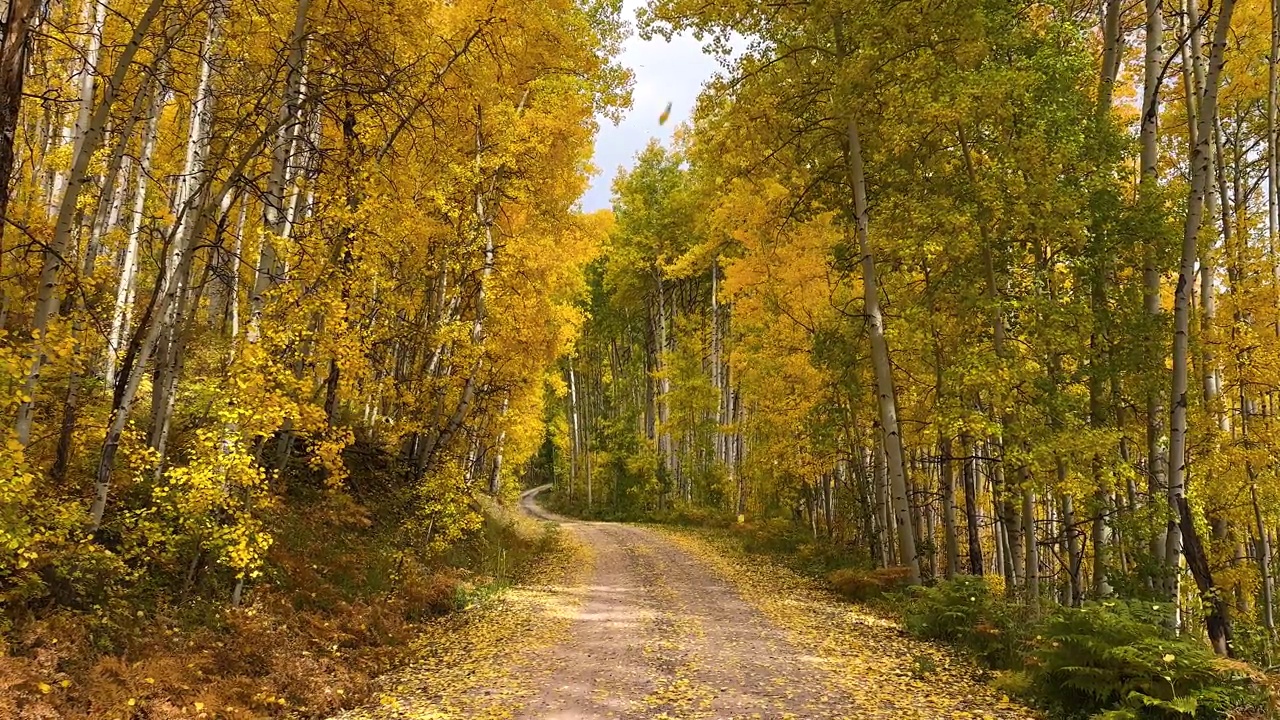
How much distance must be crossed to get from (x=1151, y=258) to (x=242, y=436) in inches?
391

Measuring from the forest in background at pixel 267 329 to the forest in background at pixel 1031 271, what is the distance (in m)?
4.16

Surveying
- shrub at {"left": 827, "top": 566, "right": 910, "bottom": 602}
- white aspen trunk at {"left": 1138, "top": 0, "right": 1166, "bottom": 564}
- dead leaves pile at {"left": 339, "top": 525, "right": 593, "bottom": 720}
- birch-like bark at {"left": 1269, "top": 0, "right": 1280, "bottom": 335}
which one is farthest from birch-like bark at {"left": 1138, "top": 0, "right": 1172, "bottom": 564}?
dead leaves pile at {"left": 339, "top": 525, "right": 593, "bottom": 720}

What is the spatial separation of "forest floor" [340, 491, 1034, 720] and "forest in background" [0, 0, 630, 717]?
3.46 ft

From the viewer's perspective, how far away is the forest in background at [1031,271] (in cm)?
747

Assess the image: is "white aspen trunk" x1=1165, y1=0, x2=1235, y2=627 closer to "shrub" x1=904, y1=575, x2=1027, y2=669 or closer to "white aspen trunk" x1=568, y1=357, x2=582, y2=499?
"shrub" x1=904, y1=575, x2=1027, y2=669

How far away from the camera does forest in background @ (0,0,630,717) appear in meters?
5.27

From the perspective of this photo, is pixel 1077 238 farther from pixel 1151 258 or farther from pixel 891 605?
pixel 891 605

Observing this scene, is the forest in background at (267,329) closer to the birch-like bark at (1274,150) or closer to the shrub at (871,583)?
the shrub at (871,583)

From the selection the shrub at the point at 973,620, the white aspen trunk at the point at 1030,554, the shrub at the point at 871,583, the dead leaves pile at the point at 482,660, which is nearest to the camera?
the dead leaves pile at the point at 482,660

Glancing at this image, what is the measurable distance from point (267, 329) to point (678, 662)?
547 cm

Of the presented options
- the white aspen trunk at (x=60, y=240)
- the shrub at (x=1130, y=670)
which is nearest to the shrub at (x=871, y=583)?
the shrub at (x=1130, y=670)

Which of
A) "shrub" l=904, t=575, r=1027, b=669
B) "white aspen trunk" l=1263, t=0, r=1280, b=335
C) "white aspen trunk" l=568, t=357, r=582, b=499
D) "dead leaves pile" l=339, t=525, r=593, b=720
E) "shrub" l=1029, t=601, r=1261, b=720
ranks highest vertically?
"white aspen trunk" l=1263, t=0, r=1280, b=335

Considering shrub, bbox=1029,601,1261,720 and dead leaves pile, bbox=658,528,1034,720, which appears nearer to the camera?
shrub, bbox=1029,601,1261,720

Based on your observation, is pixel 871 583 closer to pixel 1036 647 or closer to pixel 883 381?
pixel 883 381
